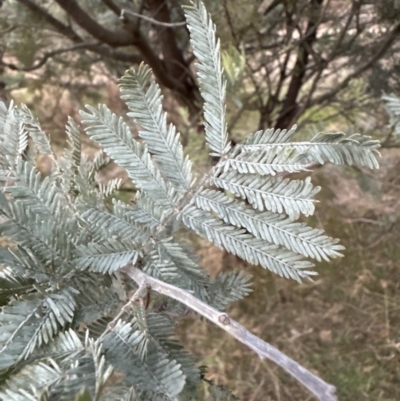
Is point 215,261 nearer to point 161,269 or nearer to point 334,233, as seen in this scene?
point 334,233

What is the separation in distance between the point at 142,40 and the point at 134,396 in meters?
0.73

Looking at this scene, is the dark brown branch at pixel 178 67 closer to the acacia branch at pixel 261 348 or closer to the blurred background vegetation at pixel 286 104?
the blurred background vegetation at pixel 286 104

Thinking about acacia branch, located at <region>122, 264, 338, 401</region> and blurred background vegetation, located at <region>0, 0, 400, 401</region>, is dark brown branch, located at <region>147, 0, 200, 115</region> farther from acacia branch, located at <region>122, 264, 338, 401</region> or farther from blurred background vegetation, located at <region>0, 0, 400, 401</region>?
acacia branch, located at <region>122, 264, 338, 401</region>

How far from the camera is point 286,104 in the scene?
108 cm

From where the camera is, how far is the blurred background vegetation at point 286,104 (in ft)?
2.75

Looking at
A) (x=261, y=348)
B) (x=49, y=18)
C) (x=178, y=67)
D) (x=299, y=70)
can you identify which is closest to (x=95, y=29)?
(x=49, y=18)

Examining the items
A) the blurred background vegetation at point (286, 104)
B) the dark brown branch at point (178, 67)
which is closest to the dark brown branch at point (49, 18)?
the blurred background vegetation at point (286, 104)

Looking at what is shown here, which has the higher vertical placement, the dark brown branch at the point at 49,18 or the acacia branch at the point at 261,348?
the dark brown branch at the point at 49,18

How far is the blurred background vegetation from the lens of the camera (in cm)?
84

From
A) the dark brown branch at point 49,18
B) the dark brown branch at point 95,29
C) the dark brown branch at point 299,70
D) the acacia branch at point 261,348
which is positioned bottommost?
the acacia branch at point 261,348

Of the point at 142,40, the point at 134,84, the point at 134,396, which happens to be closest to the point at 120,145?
the point at 134,84

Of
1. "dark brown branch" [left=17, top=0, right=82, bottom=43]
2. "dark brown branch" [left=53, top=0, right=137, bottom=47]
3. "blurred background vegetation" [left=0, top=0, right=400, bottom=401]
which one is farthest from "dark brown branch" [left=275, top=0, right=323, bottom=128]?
"dark brown branch" [left=17, top=0, right=82, bottom=43]

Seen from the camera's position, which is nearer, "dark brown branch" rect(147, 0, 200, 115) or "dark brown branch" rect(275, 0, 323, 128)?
"dark brown branch" rect(275, 0, 323, 128)

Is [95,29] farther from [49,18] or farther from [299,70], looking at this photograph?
[299,70]
